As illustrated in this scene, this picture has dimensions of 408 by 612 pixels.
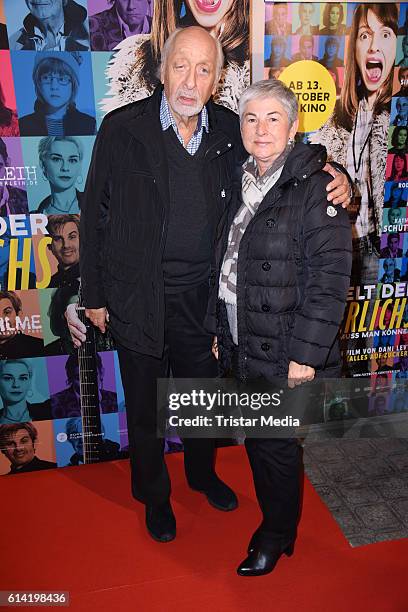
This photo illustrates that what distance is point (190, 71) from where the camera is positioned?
6.59 ft

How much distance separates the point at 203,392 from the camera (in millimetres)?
2514

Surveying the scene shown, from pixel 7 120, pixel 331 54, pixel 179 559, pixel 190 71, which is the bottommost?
pixel 179 559

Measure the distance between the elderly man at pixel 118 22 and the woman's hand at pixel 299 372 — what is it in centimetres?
168

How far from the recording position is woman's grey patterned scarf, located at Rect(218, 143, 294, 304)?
188 cm

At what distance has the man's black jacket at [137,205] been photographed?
6.81ft

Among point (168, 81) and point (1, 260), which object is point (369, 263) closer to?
point (168, 81)

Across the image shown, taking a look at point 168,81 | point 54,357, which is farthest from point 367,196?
point 54,357

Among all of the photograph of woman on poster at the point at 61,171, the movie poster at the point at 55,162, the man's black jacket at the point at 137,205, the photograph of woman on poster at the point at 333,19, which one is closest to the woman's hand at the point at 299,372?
the man's black jacket at the point at 137,205

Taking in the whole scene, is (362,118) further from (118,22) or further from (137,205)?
(137,205)

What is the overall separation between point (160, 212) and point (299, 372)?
2.61ft

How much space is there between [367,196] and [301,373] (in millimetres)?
1465

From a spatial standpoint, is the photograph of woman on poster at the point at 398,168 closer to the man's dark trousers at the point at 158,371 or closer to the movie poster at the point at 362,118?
the movie poster at the point at 362,118

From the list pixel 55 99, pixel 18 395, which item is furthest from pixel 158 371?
pixel 55 99

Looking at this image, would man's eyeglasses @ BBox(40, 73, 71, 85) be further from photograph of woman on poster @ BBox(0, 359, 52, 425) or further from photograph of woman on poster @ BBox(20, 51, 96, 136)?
photograph of woman on poster @ BBox(0, 359, 52, 425)
